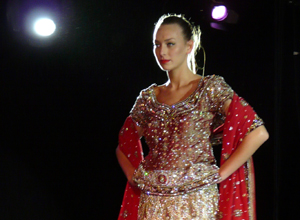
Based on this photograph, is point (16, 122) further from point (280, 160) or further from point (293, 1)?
point (293, 1)

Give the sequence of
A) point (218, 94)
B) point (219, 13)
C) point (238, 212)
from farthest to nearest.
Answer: point (219, 13) < point (218, 94) < point (238, 212)

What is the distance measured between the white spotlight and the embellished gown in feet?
3.48

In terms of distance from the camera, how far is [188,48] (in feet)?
6.41

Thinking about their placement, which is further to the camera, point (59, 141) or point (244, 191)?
point (59, 141)

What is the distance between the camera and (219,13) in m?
2.40

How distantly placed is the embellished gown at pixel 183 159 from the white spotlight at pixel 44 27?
106cm

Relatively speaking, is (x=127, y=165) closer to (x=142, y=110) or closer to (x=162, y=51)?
(x=142, y=110)

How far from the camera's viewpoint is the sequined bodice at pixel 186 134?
5.74 feet

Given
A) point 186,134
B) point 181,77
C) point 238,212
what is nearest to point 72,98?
point 181,77

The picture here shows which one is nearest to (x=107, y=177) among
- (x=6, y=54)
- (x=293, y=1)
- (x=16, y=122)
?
(x=16, y=122)

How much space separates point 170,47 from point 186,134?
393 mm

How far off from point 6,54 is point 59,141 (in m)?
0.61

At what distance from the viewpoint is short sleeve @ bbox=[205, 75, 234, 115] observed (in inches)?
70.1

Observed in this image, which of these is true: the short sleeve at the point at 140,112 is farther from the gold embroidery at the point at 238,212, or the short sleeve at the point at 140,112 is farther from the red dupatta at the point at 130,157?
the gold embroidery at the point at 238,212
